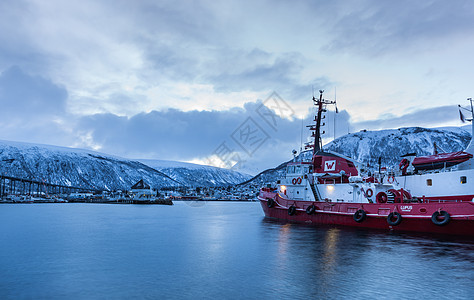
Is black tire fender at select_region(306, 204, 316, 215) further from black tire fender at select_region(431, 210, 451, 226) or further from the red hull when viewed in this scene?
black tire fender at select_region(431, 210, 451, 226)

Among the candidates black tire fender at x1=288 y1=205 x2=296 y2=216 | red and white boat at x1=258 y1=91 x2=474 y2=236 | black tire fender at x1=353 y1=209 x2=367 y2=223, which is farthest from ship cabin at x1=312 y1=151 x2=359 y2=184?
black tire fender at x1=353 y1=209 x2=367 y2=223

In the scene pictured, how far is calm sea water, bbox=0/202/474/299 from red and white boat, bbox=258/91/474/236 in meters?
1.77

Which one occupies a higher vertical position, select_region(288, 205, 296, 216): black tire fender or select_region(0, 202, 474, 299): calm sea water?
select_region(288, 205, 296, 216): black tire fender

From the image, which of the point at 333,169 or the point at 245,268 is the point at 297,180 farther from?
the point at 245,268

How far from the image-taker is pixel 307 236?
107 feet

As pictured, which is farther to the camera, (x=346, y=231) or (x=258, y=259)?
(x=346, y=231)

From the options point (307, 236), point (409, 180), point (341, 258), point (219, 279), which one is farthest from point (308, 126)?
point (219, 279)

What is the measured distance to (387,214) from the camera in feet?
107

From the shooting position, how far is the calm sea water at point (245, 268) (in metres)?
15.7

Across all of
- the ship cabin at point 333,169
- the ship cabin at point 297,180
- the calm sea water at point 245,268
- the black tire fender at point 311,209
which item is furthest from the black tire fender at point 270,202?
the calm sea water at point 245,268

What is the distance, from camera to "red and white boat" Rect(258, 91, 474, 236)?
96.3 feet

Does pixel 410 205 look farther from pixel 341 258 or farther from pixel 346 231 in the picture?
pixel 341 258

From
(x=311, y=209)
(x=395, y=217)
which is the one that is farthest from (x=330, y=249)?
(x=311, y=209)

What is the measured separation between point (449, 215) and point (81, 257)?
2955 centimetres
